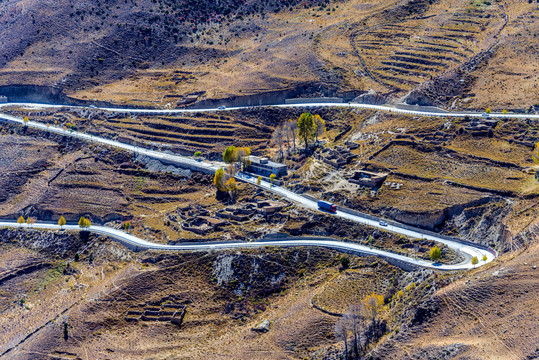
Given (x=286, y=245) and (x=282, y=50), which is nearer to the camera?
(x=286, y=245)

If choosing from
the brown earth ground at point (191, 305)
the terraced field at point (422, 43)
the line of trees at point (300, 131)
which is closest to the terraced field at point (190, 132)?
the line of trees at point (300, 131)

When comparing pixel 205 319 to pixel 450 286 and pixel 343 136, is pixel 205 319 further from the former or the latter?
pixel 343 136

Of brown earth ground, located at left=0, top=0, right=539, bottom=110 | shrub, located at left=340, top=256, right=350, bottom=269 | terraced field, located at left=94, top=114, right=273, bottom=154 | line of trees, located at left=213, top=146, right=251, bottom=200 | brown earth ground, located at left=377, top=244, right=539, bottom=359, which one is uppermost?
brown earth ground, located at left=0, top=0, right=539, bottom=110

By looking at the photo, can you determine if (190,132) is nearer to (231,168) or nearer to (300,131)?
(231,168)

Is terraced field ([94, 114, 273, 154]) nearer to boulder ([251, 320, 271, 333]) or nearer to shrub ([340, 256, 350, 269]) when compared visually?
shrub ([340, 256, 350, 269])

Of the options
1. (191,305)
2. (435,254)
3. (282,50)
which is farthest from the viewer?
(282,50)

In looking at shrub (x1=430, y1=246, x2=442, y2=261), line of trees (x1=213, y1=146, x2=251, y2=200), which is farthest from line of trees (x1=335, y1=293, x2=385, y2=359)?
line of trees (x1=213, y1=146, x2=251, y2=200)

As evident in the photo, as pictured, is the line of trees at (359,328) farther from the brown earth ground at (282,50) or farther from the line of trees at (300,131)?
the brown earth ground at (282,50)

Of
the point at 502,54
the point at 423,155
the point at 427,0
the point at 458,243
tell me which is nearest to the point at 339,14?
the point at 427,0

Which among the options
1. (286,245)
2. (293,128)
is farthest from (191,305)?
(293,128)

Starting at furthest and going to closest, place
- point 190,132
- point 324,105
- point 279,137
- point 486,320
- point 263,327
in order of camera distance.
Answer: point 190,132 < point 324,105 < point 279,137 < point 263,327 < point 486,320
